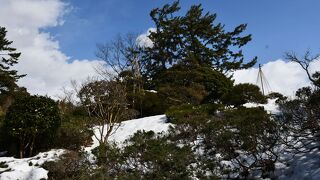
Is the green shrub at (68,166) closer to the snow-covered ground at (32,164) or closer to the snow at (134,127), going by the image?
the snow-covered ground at (32,164)

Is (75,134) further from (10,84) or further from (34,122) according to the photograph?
(10,84)

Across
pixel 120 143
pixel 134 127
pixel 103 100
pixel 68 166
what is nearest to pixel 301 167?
pixel 120 143

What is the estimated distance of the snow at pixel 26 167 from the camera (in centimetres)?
1208

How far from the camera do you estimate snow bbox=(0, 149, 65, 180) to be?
12.1m

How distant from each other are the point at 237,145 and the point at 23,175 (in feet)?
21.8

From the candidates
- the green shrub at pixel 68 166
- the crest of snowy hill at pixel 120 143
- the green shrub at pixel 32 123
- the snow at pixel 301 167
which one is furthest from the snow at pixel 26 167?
the snow at pixel 301 167

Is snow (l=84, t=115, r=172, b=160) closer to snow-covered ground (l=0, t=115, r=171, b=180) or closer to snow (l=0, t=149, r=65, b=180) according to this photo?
snow-covered ground (l=0, t=115, r=171, b=180)

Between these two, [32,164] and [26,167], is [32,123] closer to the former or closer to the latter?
[32,164]

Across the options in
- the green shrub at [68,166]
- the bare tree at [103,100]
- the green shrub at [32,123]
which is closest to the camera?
the green shrub at [68,166]

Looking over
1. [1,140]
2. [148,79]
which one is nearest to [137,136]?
[1,140]

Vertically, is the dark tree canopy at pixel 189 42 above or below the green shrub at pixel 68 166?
above

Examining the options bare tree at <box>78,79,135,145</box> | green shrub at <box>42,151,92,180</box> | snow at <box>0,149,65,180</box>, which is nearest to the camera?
green shrub at <box>42,151,92,180</box>

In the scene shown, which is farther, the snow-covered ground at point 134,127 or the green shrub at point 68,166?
the snow-covered ground at point 134,127

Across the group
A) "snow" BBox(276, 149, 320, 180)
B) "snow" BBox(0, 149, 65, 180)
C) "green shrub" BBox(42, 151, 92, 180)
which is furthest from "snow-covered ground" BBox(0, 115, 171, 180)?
"snow" BBox(276, 149, 320, 180)
